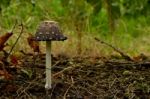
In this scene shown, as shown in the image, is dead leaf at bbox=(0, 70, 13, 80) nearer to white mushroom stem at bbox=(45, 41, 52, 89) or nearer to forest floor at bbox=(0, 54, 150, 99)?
forest floor at bbox=(0, 54, 150, 99)

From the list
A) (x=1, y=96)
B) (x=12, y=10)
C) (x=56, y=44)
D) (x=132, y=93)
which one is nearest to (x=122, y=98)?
(x=132, y=93)

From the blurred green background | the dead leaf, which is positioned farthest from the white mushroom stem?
the blurred green background

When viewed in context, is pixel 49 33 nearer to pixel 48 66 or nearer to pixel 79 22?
pixel 48 66

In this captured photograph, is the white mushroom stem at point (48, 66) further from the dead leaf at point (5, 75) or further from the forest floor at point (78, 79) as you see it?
the dead leaf at point (5, 75)

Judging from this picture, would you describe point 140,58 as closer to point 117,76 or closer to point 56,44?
point 117,76

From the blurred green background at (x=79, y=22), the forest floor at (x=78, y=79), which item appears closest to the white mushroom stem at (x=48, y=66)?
the forest floor at (x=78, y=79)

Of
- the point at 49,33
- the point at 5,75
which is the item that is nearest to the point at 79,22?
the point at 5,75
